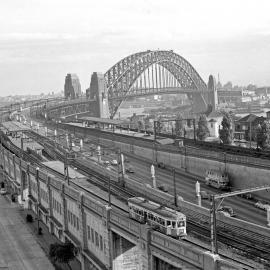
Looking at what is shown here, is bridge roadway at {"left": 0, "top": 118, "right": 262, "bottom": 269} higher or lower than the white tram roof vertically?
lower

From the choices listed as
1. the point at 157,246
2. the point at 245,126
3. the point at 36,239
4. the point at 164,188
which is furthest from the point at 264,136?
the point at 157,246

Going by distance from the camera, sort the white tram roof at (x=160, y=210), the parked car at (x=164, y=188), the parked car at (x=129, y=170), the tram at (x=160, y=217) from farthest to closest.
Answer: the parked car at (x=129, y=170) < the parked car at (x=164, y=188) < the white tram roof at (x=160, y=210) < the tram at (x=160, y=217)

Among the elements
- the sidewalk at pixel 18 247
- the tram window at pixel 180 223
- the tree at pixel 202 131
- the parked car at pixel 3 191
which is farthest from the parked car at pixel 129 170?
the tram window at pixel 180 223

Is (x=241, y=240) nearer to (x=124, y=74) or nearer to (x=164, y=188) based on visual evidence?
(x=164, y=188)

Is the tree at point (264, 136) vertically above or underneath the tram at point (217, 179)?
above

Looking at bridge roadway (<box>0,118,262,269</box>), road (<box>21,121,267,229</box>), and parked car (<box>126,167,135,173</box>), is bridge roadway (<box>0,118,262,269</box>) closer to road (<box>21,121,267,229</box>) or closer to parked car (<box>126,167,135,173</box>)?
road (<box>21,121,267,229</box>)

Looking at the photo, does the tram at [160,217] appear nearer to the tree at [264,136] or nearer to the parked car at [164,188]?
the parked car at [164,188]

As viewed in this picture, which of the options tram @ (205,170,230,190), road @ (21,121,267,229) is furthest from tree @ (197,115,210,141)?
tram @ (205,170,230,190)
